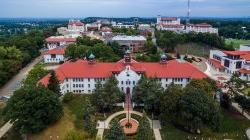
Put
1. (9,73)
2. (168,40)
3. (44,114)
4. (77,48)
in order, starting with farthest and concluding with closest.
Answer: (168,40)
(77,48)
(9,73)
(44,114)

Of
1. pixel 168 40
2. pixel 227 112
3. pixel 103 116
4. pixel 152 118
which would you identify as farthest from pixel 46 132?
pixel 168 40

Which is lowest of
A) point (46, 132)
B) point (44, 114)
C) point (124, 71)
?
point (46, 132)

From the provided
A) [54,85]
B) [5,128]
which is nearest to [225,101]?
[54,85]

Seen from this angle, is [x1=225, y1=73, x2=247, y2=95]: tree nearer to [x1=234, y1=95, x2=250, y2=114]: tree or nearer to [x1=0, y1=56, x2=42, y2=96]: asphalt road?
[x1=234, y1=95, x2=250, y2=114]: tree

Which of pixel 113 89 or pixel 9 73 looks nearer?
pixel 113 89

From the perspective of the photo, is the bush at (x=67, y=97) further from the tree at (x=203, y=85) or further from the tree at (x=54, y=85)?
the tree at (x=203, y=85)

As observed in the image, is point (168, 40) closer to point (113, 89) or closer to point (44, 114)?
point (113, 89)
